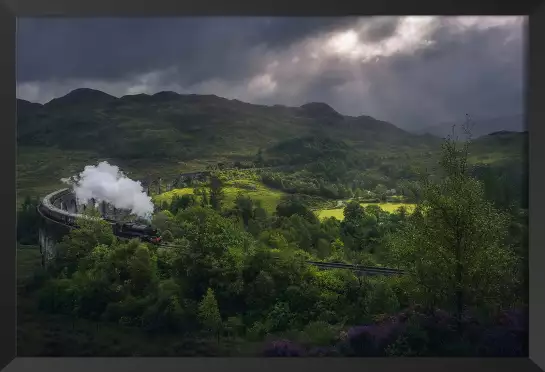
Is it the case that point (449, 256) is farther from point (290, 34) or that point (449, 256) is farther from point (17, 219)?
point (17, 219)

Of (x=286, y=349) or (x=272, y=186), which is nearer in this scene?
(x=286, y=349)

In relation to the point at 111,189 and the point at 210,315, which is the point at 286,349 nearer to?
the point at 210,315

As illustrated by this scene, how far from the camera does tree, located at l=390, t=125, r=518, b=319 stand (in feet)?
11.5

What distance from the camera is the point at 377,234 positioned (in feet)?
12.0

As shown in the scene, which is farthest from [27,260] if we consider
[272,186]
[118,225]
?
[272,186]

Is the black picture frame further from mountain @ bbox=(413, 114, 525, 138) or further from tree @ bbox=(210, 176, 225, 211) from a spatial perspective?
tree @ bbox=(210, 176, 225, 211)

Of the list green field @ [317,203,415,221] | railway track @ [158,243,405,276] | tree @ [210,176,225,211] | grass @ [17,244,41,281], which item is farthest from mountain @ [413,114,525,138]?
grass @ [17,244,41,281]

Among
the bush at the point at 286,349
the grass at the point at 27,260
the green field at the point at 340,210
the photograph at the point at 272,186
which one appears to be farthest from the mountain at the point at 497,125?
the grass at the point at 27,260

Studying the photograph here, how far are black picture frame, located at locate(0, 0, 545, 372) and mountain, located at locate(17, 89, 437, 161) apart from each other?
1.13 feet

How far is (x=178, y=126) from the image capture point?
3.71m

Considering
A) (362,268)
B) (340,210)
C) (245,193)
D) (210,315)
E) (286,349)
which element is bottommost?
(286,349)

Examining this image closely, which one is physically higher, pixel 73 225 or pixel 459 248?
pixel 73 225
